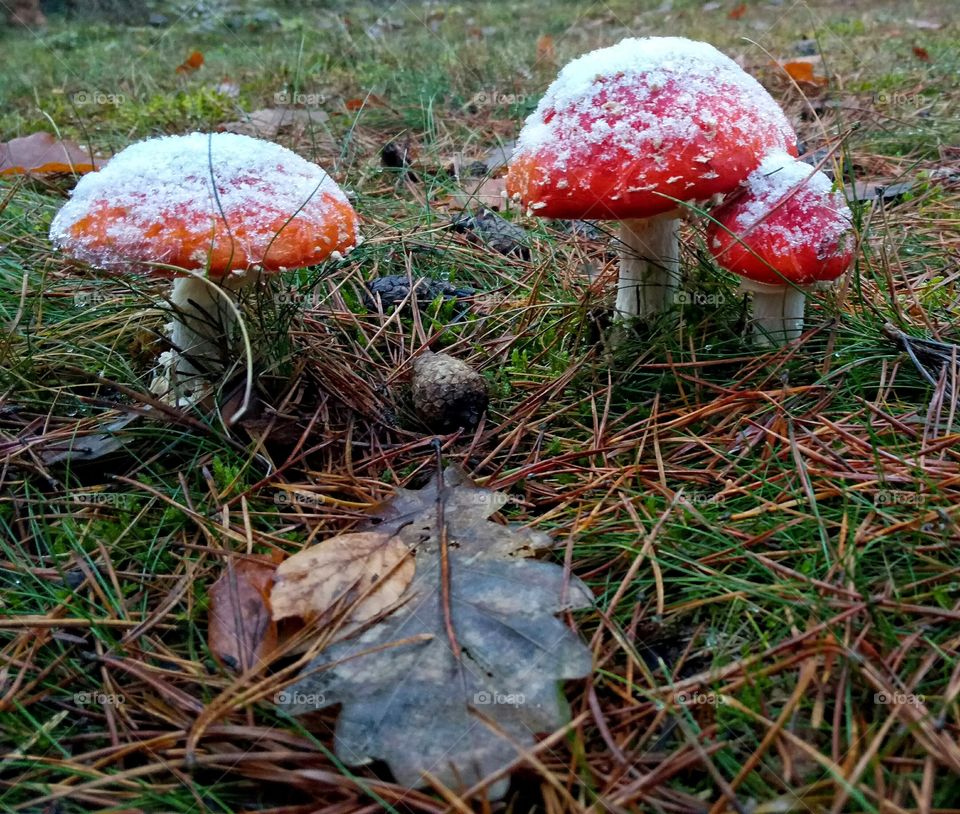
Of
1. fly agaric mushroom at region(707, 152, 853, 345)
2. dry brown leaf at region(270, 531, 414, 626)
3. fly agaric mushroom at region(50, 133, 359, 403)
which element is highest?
fly agaric mushroom at region(50, 133, 359, 403)

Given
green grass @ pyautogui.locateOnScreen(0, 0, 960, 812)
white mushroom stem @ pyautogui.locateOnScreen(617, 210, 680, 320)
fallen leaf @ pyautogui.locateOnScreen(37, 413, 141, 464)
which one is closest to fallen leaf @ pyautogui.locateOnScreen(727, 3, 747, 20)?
green grass @ pyautogui.locateOnScreen(0, 0, 960, 812)

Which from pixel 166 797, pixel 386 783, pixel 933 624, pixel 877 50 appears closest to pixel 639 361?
pixel 933 624

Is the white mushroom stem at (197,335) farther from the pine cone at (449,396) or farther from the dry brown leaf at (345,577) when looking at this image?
the dry brown leaf at (345,577)

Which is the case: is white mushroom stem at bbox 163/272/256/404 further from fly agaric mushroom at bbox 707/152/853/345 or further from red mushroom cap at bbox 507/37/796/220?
fly agaric mushroom at bbox 707/152/853/345

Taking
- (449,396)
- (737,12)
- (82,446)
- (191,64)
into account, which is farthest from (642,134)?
(737,12)

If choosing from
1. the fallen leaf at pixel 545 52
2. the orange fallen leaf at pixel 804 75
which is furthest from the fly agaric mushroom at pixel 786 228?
the fallen leaf at pixel 545 52

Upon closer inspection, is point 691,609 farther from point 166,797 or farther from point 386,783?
point 166,797
